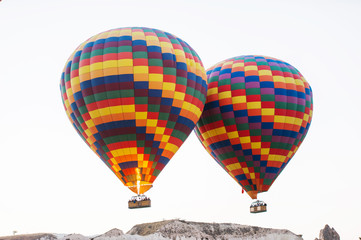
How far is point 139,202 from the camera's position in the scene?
24594mm

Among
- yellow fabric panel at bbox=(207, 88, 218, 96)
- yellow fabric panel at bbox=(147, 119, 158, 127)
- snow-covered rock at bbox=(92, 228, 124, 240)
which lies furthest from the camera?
snow-covered rock at bbox=(92, 228, 124, 240)

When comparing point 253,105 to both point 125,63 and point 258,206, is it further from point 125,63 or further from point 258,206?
point 125,63

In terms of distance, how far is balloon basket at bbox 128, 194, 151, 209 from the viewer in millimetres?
24594

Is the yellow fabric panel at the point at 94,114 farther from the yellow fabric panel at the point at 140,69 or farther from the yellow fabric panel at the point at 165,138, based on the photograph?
the yellow fabric panel at the point at 165,138

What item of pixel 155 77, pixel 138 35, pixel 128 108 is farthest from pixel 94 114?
pixel 138 35

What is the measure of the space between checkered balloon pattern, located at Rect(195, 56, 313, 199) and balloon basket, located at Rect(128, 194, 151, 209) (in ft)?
23.3

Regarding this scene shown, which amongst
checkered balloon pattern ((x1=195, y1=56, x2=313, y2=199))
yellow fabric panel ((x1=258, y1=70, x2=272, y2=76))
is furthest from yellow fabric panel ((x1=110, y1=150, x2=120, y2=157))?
yellow fabric panel ((x1=258, y1=70, x2=272, y2=76))

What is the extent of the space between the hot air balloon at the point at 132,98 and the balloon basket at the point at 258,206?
6.47 meters

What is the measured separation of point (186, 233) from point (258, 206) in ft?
84.6

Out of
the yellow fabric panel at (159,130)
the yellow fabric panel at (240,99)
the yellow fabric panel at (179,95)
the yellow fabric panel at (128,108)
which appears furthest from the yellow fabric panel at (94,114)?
the yellow fabric panel at (240,99)

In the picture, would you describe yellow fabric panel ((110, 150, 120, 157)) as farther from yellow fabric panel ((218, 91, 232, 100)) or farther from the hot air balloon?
yellow fabric panel ((218, 91, 232, 100))

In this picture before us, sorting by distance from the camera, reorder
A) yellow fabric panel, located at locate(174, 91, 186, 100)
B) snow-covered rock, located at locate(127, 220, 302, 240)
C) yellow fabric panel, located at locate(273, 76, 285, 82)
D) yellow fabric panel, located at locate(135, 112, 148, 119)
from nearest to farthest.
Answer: yellow fabric panel, located at locate(135, 112, 148, 119), yellow fabric panel, located at locate(174, 91, 186, 100), yellow fabric panel, located at locate(273, 76, 285, 82), snow-covered rock, located at locate(127, 220, 302, 240)

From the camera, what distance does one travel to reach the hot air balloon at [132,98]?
24625 millimetres

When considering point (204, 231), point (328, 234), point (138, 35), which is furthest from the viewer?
point (328, 234)
